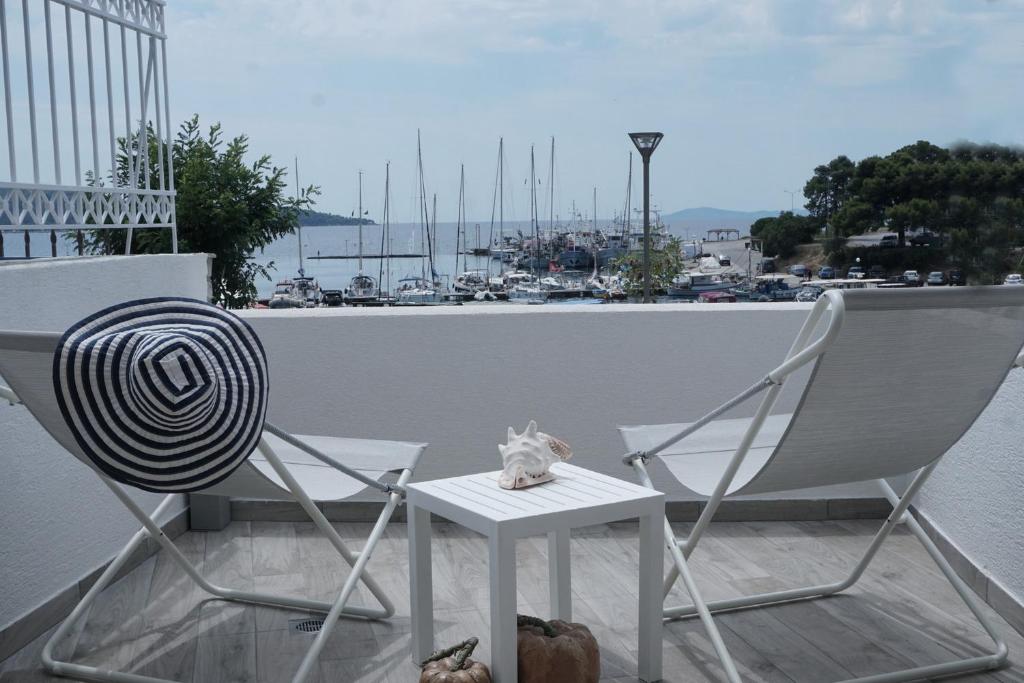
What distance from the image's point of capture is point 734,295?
73.3 ft

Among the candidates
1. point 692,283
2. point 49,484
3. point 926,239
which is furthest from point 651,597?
point 692,283

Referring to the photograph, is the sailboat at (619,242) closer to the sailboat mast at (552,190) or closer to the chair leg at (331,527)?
the sailboat mast at (552,190)

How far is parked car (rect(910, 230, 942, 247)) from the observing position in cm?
462

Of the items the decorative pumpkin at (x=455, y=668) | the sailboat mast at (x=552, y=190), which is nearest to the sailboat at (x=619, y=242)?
the sailboat mast at (x=552, y=190)

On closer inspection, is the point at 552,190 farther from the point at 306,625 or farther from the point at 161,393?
the point at 161,393

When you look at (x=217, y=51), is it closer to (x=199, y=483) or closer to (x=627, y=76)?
(x=627, y=76)

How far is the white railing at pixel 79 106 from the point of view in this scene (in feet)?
8.93

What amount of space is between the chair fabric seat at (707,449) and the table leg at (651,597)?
0.16m

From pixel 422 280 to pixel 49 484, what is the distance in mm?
36116

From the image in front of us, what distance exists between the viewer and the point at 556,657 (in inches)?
77.5

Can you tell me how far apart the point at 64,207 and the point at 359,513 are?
1.36 m

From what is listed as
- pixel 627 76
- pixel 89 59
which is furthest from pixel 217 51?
pixel 89 59

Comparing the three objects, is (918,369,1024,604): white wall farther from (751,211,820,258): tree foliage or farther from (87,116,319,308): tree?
(751,211,820,258): tree foliage

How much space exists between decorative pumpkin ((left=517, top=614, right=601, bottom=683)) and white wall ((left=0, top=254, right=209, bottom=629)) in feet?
4.04
